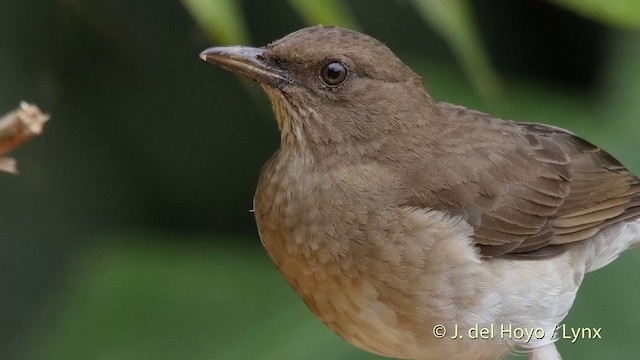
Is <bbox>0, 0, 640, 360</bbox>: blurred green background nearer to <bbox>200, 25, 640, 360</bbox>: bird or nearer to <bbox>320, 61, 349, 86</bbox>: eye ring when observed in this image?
<bbox>200, 25, 640, 360</bbox>: bird

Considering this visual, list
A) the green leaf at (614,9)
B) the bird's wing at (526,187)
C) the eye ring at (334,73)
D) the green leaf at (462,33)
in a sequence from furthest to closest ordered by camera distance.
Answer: the green leaf at (614,9)
the green leaf at (462,33)
the bird's wing at (526,187)
the eye ring at (334,73)

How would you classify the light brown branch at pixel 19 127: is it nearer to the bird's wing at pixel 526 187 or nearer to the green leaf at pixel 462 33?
the bird's wing at pixel 526 187

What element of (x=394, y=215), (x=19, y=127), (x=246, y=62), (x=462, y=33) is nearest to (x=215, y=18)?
(x=246, y=62)

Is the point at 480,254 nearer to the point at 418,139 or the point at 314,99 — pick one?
the point at 418,139

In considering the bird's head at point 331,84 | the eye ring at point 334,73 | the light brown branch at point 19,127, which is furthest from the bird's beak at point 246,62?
the light brown branch at point 19,127

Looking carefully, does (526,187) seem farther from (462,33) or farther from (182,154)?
(182,154)

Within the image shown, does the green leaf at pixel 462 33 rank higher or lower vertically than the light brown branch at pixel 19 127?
higher

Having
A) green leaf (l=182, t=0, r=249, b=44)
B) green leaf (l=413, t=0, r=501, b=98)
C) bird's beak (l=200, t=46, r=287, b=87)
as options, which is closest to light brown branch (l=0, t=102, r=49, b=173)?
bird's beak (l=200, t=46, r=287, b=87)

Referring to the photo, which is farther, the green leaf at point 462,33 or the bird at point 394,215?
the green leaf at point 462,33
